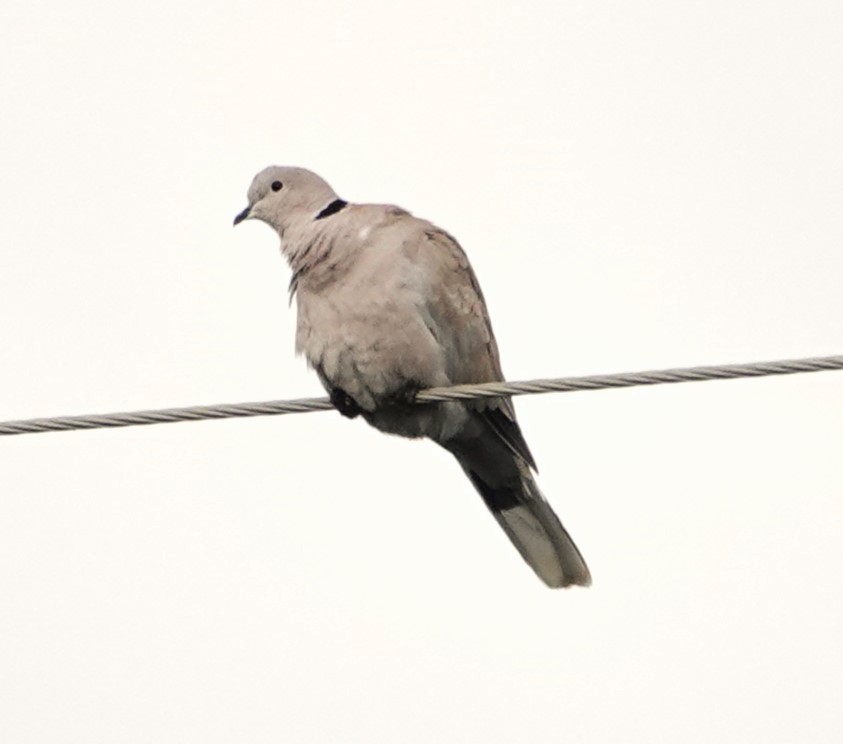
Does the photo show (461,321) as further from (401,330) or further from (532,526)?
(532,526)

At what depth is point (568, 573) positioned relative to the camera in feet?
22.6

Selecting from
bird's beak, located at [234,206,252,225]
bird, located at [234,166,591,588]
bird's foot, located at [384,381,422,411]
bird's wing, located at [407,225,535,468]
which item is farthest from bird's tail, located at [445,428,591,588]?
bird's beak, located at [234,206,252,225]

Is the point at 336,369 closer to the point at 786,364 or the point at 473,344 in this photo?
the point at 473,344

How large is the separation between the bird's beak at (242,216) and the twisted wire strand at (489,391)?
182 centimetres

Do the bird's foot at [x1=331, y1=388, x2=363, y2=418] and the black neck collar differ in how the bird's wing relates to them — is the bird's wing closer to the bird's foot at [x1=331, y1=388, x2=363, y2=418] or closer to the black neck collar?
the bird's foot at [x1=331, y1=388, x2=363, y2=418]

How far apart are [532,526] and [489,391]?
1762mm

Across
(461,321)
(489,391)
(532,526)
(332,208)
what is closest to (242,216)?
(332,208)

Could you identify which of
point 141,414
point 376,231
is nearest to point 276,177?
point 376,231

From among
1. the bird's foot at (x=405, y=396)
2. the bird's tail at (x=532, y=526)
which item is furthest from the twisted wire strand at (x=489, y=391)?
the bird's tail at (x=532, y=526)

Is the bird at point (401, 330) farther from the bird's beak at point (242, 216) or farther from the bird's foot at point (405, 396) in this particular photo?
the bird's beak at point (242, 216)

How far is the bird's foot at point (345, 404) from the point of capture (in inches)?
247

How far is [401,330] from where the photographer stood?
6.22m

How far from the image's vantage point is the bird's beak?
24.0ft

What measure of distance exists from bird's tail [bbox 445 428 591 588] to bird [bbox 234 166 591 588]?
0.01 meters
